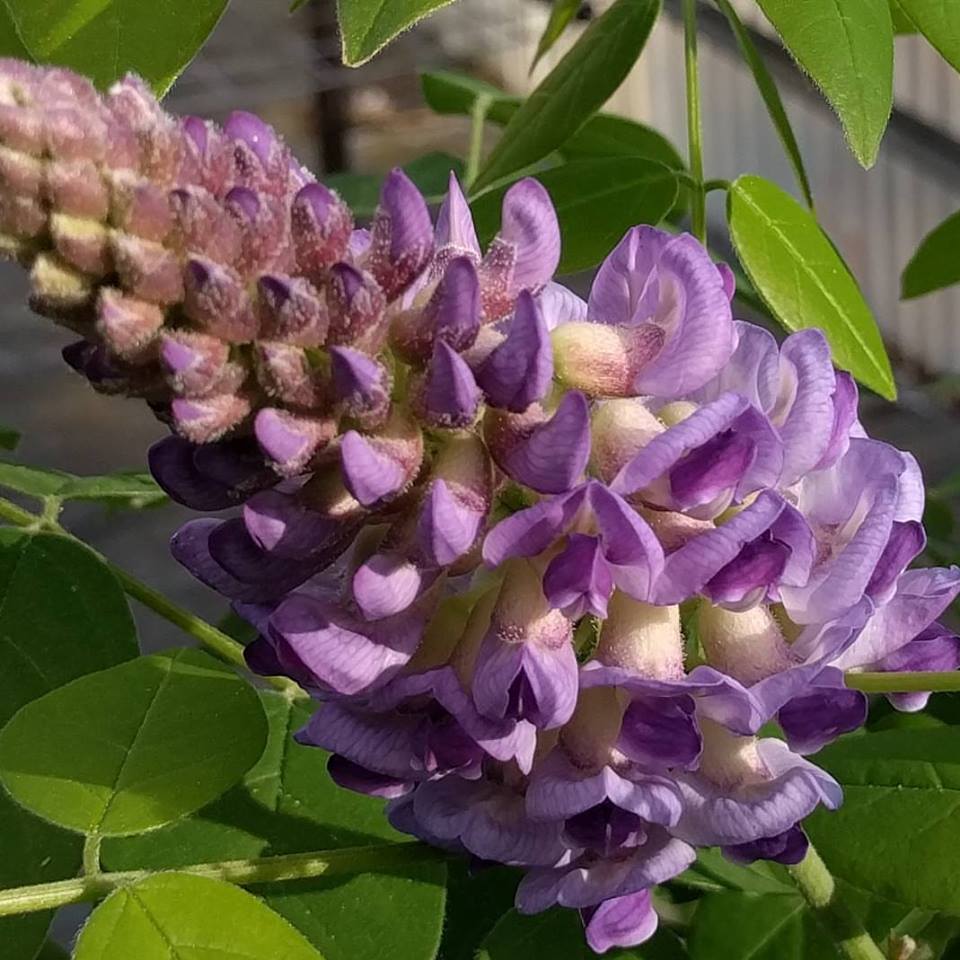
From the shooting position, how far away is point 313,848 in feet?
2.24

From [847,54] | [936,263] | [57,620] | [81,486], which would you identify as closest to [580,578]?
[847,54]

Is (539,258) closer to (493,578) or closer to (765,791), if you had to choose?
(493,578)

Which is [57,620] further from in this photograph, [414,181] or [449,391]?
[414,181]

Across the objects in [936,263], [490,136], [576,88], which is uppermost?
[576,88]

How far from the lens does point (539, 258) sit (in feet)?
1.73

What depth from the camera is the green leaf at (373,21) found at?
0.53 metres

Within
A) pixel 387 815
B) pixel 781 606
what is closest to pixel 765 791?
→ pixel 781 606

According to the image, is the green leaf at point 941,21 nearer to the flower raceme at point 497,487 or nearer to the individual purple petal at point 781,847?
the flower raceme at point 497,487

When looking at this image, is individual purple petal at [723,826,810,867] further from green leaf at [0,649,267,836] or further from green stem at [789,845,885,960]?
green leaf at [0,649,267,836]

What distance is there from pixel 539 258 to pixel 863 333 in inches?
10.7

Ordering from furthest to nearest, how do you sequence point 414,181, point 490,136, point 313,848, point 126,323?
→ 1. point 490,136
2. point 414,181
3. point 313,848
4. point 126,323

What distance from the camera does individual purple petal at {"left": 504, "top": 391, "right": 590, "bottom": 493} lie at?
48 cm

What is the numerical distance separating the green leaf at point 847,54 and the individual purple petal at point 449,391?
21 centimetres

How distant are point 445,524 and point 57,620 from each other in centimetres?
35
